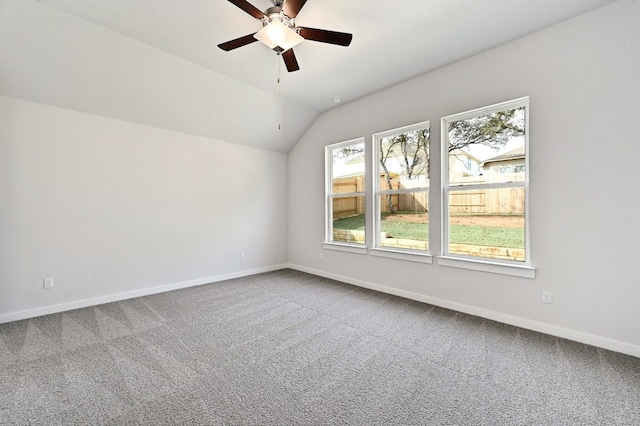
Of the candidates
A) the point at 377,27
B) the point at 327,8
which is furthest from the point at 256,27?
the point at 377,27

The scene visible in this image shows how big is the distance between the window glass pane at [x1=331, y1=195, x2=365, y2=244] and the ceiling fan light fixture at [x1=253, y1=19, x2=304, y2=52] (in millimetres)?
2737

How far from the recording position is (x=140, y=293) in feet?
12.7

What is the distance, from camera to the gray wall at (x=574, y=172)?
232 centimetres

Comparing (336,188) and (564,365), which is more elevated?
(336,188)

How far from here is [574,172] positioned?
2555mm

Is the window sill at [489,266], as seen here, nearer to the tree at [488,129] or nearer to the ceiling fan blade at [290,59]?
Result: the tree at [488,129]

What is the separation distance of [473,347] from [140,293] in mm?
4265

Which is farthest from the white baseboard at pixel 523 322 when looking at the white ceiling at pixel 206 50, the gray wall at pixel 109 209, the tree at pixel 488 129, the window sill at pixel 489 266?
the white ceiling at pixel 206 50

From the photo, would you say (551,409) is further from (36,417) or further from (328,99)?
(328,99)

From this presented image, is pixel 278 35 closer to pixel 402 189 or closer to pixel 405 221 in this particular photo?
pixel 402 189

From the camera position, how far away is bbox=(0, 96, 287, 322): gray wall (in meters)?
3.08

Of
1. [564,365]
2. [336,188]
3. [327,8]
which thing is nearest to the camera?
[564,365]

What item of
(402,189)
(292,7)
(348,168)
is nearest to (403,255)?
(402,189)

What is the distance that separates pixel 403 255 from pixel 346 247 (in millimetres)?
1093
